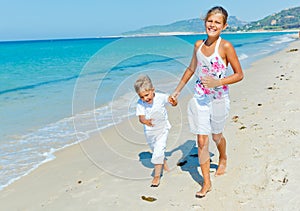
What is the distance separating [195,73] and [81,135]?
12.9ft

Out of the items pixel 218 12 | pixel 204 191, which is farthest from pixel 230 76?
pixel 204 191

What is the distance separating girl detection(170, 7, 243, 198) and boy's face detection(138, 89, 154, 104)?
509mm

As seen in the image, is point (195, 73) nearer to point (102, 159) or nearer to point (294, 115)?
point (102, 159)

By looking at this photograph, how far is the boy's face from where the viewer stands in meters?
3.95

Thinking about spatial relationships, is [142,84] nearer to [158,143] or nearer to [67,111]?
[158,143]

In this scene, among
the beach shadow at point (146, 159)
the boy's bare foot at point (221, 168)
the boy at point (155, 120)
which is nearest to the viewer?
the boy at point (155, 120)

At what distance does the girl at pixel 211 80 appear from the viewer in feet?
11.4

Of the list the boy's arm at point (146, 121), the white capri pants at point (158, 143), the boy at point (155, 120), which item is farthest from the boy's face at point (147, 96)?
the white capri pants at point (158, 143)

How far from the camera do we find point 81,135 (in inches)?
278

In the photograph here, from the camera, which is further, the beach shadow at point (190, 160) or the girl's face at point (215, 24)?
the beach shadow at point (190, 160)

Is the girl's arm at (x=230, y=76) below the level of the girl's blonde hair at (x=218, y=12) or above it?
below

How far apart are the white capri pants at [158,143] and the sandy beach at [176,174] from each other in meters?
0.33

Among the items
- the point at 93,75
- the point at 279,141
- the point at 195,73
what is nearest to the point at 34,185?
the point at 195,73

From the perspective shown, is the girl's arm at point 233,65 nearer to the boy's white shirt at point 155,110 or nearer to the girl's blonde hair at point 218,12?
the girl's blonde hair at point 218,12
